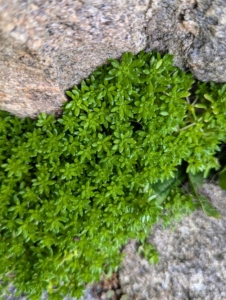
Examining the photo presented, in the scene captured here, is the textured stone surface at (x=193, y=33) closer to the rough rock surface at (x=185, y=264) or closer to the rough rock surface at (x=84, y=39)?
the rough rock surface at (x=84, y=39)

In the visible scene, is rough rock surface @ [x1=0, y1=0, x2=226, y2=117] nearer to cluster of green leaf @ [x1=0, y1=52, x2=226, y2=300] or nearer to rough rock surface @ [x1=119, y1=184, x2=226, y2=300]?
cluster of green leaf @ [x1=0, y1=52, x2=226, y2=300]

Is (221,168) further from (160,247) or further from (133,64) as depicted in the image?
(133,64)

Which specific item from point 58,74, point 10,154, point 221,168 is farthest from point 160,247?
point 58,74

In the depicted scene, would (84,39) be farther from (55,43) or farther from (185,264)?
(185,264)

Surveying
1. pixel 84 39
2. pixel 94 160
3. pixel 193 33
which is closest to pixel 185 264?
pixel 94 160

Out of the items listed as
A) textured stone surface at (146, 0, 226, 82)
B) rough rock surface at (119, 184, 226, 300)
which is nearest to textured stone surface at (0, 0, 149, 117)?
textured stone surface at (146, 0, 226, 82)

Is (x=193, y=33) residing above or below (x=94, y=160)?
above
